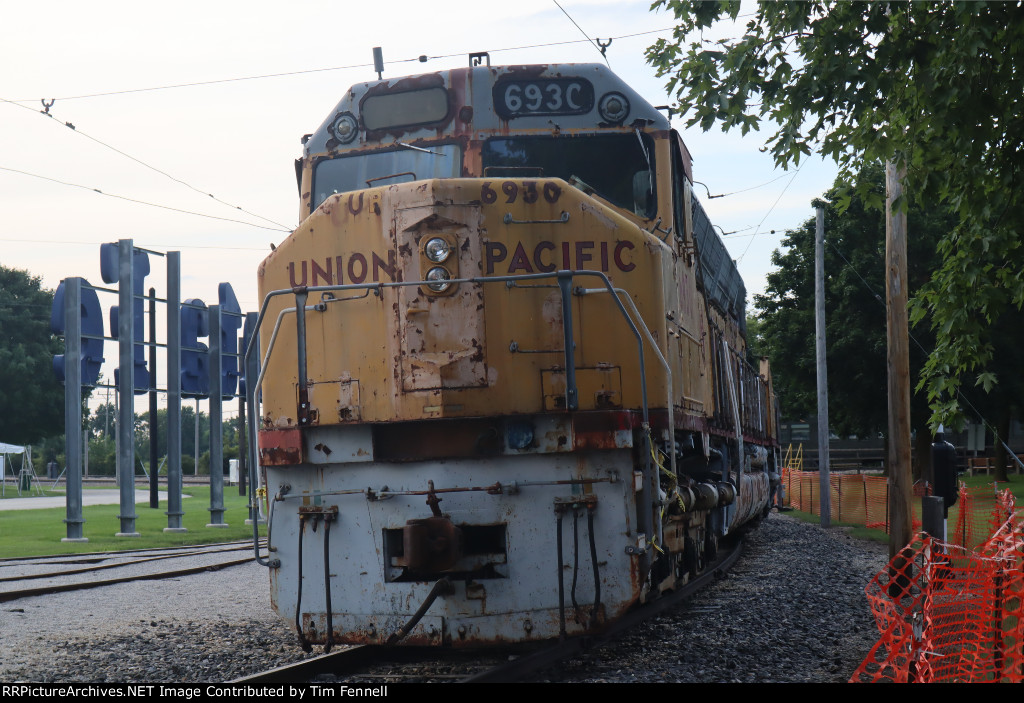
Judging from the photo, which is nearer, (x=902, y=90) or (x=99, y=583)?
(x=902, y=90)

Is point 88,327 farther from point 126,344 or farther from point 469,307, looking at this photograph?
point 469,307

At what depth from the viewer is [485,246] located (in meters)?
6.67

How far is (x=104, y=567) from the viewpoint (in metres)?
14.8

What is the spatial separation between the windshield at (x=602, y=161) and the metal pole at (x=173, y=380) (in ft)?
49.7

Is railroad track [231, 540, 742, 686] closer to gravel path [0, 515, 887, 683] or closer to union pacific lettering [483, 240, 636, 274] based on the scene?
gravel path [0, 515, 887, 683]

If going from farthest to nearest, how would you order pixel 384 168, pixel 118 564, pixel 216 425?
pixel 216 425 → pixel 118 564 → pixel 384 168

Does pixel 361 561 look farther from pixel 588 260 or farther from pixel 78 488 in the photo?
pixel 78 488

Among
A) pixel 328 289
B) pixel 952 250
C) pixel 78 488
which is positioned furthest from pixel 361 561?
pixel 78 488

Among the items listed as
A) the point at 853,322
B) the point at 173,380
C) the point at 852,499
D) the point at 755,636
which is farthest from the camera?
the point at 853,322

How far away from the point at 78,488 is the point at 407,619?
1499cm

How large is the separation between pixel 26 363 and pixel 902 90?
61.4m

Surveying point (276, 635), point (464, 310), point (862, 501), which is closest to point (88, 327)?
point (276, 635)

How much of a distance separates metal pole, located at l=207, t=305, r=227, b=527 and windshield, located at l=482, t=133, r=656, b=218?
1723 cm

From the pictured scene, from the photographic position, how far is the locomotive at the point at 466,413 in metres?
6.32
